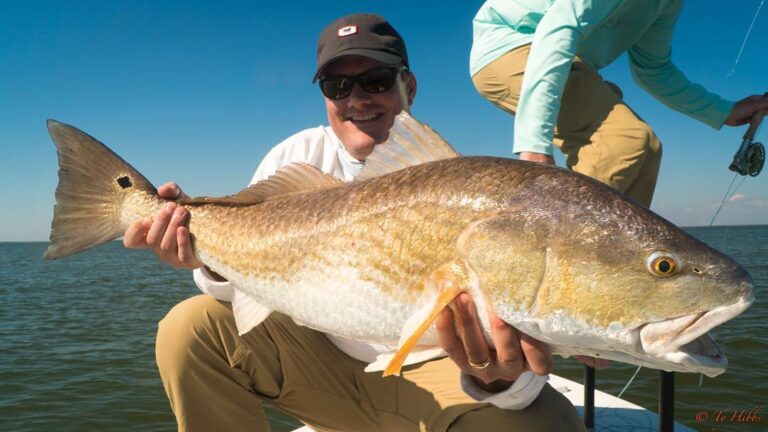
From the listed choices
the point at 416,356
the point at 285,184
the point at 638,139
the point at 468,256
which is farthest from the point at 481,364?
the point at 638,139

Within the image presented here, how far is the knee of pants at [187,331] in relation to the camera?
344cm

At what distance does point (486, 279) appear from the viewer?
1.93 meters

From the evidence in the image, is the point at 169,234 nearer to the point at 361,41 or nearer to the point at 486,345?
the point at 486,345

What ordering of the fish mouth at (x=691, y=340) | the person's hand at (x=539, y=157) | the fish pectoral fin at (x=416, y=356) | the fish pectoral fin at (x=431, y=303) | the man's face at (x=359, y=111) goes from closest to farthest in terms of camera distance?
the fish mouth at (x=691, y=340) < the fish pectoral fin at (x=431, y=303) < the fish pectoral fin at (x=416, y=356) < the person's hand at (x=539, y=157) < the man's face at (x=359, y=111)

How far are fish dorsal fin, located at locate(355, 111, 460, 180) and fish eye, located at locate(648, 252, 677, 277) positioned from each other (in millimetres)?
939

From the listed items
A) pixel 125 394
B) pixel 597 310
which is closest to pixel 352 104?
pixel 597 310

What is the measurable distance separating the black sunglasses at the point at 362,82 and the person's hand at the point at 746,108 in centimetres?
248

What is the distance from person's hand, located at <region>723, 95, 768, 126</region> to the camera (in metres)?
3.74

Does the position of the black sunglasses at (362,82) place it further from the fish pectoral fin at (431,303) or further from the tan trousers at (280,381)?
the fish pectoral fin at (431,303)

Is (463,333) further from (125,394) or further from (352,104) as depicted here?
(125,394)

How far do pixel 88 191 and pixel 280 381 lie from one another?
5.74 feet

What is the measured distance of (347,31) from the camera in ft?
13.1

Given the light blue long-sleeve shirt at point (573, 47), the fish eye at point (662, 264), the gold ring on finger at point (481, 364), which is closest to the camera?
the fish eye at point (662, 264)

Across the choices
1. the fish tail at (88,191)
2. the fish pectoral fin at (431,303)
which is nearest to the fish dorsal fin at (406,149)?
the fish pectoral fin at (431,303)
